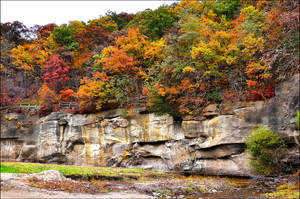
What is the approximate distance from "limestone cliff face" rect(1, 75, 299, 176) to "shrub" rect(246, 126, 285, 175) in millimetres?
1222

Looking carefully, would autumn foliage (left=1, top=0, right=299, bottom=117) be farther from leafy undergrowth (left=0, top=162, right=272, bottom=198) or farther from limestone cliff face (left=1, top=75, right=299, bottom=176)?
leafy undergrowth (left=0, top=162, right=272, bottom=198)

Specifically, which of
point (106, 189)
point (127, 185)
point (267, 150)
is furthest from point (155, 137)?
point (106, 189)

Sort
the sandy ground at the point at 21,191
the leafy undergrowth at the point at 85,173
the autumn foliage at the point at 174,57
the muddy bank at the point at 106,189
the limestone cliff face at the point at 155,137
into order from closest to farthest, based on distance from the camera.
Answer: the sandy ground at the point at 21,191 → the muddy bank at the point at 106,189 → the leafy undergrowth at the point at 85,173 → the limestone cliff face at the point at 155,137 → the autumn foliage at the point at 174,57

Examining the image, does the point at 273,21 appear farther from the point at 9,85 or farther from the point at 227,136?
the point at 9,85

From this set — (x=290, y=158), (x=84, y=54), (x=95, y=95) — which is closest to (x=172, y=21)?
(x=84, y=54)

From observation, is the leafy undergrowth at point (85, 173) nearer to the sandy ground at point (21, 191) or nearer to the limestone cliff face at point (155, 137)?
the sandy ground at point (21, 191)

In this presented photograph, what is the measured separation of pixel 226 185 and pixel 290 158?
16.2 ft

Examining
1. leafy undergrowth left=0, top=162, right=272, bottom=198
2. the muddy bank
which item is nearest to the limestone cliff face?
leafy undergrowth left=0, top=162, right=272, bottom=198

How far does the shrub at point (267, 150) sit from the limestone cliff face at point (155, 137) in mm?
1222

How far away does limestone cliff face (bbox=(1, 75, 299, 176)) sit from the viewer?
768 inches

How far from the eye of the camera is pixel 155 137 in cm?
2536

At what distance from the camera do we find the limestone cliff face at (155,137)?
19500 mm

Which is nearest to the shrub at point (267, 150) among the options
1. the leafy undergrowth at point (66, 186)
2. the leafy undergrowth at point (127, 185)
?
the leafy undergrowth at point (127, 185)

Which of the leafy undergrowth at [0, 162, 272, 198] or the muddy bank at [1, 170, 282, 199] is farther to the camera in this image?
the leafy undergrowth at [0, 162, 272, 198]
